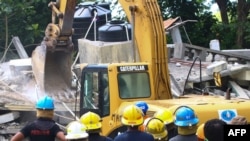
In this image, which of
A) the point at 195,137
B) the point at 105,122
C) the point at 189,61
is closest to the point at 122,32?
the point at 189,61

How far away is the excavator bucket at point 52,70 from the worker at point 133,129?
777 cm

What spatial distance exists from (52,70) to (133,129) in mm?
8689

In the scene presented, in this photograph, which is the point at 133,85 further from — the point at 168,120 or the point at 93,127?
the point at 93,127

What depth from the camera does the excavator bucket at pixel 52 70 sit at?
1476cm

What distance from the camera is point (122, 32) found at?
15539 millimetres

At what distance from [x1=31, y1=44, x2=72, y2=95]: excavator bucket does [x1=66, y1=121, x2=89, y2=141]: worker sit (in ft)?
27.0

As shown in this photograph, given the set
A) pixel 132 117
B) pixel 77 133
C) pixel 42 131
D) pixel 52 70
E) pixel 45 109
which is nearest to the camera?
pixel 77 133

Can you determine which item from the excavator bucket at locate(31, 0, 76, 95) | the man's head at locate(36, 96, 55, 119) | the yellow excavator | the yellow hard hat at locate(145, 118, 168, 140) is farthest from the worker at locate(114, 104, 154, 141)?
the excavator bucket at locate(31, 0, 76, 95)

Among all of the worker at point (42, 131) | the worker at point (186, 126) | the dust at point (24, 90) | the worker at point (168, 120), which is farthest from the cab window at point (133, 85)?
the dust at point (24, 90)

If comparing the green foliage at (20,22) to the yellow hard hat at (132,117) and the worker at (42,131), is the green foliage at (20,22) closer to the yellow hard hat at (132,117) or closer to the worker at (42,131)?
the worker at (42,131)

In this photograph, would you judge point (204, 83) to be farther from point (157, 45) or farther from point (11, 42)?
point (11, 42)

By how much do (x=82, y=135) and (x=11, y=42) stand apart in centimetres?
1682

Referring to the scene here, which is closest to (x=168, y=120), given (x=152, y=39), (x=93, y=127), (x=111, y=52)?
(x=93, y=127)

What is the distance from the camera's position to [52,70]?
1507 cm
